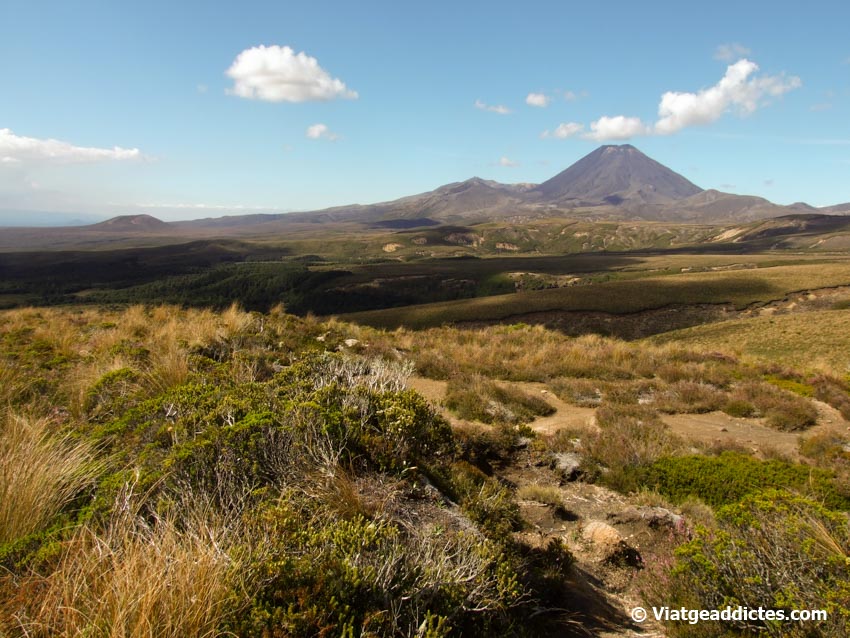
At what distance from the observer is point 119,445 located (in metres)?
4.19

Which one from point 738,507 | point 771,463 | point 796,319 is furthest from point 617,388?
point 796,319

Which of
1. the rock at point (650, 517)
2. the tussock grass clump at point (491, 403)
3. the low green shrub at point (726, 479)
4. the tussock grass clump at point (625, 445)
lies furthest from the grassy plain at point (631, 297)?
the rock at point (650, 517)

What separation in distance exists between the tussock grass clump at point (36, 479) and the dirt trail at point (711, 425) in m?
5.59

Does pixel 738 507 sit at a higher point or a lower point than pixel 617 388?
higher

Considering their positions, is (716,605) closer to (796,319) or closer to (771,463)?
(771,463)

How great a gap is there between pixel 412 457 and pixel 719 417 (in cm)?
942

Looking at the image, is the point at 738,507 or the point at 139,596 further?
the point at 738,507

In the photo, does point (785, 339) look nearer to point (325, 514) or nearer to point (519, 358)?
point (519, 358)

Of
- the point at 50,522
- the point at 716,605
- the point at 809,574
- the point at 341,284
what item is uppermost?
the point at 50,522

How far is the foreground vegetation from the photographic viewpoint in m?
2.27

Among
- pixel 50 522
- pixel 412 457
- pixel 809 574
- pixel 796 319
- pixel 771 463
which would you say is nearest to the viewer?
pixel 50 522

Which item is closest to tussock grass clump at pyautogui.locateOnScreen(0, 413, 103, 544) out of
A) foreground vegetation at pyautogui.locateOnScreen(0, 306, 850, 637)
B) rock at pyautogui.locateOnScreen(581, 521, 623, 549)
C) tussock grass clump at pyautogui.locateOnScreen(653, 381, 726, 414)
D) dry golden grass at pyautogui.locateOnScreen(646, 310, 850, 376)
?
foreground vegetation at pyautogui.locateOnScreen(0, 306, 850, 637)

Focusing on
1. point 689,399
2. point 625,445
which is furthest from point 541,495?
point 689,399

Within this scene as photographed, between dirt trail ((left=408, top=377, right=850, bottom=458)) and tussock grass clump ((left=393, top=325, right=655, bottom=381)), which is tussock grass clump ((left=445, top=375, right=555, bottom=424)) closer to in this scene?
dirt trail ((left=408, top=377, right=850, bottom=458))
